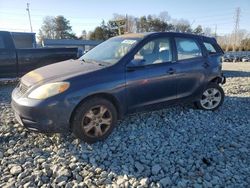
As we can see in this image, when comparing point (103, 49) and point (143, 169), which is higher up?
point (103, 49)

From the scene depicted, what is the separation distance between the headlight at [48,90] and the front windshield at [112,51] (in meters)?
0.98

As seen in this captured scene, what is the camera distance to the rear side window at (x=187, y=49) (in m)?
4.83

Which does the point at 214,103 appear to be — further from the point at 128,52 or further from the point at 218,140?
the point at 128,52

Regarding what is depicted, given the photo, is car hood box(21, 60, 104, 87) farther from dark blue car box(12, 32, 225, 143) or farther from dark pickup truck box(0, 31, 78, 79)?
dark pickup truck box(0, 31, 78, 79)

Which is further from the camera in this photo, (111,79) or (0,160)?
(111,79)

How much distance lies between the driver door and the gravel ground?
515 mm

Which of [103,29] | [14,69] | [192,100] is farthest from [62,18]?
[192,100]

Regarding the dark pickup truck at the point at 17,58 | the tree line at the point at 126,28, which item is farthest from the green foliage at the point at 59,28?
the dark pickup truck at the point at 17,58

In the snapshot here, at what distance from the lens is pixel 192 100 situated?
17.0ft

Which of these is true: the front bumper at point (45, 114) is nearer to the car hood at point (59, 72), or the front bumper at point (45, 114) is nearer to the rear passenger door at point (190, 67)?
the car hood at point (59, 72)

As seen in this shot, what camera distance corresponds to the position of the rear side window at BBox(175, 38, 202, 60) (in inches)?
190

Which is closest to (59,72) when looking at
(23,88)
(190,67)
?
(23,88)

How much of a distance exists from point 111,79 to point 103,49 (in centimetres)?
121

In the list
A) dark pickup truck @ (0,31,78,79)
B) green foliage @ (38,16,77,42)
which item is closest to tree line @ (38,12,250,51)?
green foliage @ (38,16,77,42)
